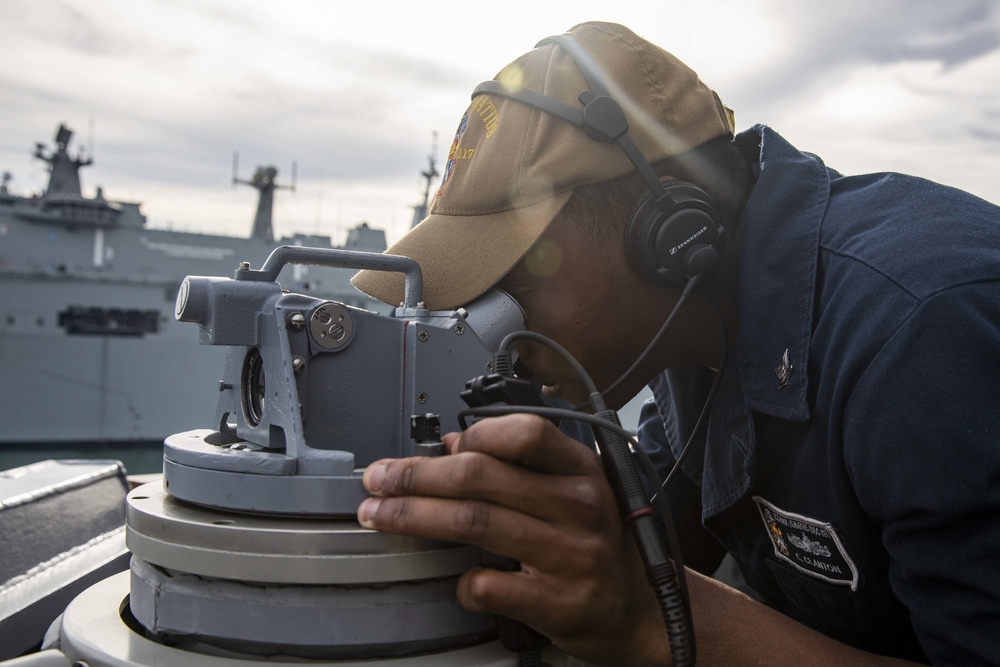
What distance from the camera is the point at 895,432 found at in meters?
0.95

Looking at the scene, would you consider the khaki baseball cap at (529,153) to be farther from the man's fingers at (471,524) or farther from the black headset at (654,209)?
the man's fingers at (471,524)

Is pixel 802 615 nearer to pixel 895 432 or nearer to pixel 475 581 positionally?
pixel 895 432

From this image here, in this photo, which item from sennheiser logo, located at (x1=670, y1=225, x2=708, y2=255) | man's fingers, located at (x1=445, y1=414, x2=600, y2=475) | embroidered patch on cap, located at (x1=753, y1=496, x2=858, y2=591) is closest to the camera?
man's fingers, located at (x1=445, y1=414, x2=600, y2=475)

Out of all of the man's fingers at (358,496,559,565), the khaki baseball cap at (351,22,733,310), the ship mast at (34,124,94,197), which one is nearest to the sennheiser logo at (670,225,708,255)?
the khaki baseball cap at (351,22,733,310)

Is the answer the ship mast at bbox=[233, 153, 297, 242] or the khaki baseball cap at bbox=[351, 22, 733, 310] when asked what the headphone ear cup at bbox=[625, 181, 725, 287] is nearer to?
the khaki baseball cap at bbox=[351, 22, 733, 310]

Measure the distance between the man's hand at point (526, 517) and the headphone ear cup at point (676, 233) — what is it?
0.56m

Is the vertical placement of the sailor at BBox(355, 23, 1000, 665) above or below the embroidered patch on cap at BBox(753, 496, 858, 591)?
above

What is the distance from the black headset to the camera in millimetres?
1287

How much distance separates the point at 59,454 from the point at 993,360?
18.5 metres

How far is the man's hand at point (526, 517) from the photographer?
796mm

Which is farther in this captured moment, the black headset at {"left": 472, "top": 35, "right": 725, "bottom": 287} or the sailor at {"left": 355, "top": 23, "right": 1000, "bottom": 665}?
the black headset at {"left": 472, "top": 35, "right": 725, "bottom": 287}

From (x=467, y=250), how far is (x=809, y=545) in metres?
0.80

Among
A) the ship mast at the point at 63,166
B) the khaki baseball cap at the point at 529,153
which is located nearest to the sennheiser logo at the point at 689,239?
the khaki baseball cap at the point at 529,153

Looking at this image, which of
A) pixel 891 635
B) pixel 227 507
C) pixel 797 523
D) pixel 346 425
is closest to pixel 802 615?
pixel 891 635
